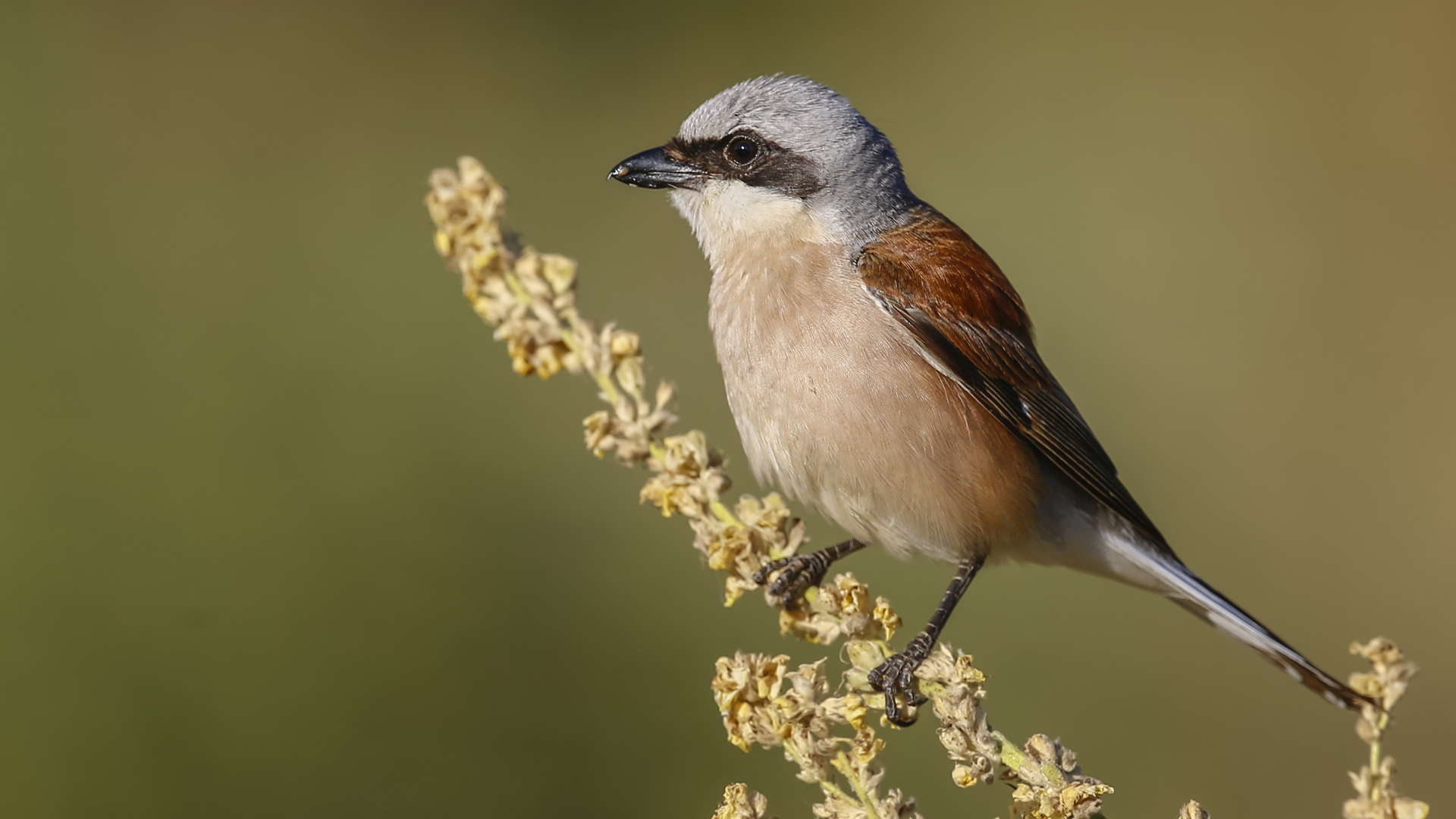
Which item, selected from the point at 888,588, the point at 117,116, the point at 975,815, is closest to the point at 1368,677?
the point at 975,815

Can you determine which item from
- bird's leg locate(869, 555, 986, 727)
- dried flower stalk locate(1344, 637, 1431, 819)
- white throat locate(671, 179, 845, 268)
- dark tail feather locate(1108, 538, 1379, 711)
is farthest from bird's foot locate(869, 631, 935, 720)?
white throat locate(671, 179, 845, 268)

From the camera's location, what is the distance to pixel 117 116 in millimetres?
4020

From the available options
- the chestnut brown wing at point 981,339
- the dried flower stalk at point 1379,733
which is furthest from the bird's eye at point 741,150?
the dried flower stalk at point 1379,733

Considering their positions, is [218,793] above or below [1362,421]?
below

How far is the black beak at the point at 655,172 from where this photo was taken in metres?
2.45

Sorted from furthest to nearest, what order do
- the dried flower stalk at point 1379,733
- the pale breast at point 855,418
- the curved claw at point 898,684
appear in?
the pale breast at point 855,418 → the curved claw at point 898,684 → the dried flower stalk at point 1379,733

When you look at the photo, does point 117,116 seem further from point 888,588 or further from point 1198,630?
point 1198,630

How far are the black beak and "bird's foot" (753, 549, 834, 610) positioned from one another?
939 mm

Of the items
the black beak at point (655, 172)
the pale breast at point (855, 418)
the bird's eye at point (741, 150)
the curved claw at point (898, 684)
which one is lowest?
the curved claw at point (898, 684)

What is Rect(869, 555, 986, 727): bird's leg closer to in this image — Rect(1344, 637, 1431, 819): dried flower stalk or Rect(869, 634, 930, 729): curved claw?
Rect(869, 634, 930, 729): curved claw

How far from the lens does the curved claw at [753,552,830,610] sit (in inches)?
67.4

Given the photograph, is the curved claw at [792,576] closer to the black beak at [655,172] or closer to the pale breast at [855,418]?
the pale breast at [855,418]

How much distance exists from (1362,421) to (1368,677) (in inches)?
147

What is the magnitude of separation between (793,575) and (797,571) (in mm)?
28
